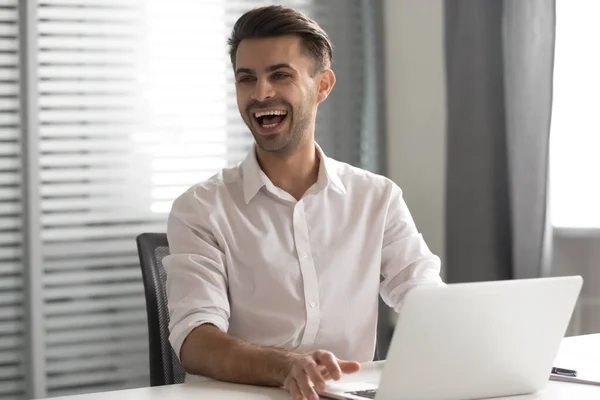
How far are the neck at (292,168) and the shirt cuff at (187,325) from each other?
1.33ft

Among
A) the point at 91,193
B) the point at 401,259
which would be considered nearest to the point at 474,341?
the point at 401,259

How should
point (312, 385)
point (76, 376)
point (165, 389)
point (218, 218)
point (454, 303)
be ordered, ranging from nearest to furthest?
point (454, 303) < point (312, 385) < point (165, 389) < point (218, 218) < point (76, 376)

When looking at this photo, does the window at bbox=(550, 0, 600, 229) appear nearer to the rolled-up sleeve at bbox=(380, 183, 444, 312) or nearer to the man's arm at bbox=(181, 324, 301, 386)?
the rolled-up sleeve at bbox=(380, 183, 444, 312)

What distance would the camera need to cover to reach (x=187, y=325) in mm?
1774

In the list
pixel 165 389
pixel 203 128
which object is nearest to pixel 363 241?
pixel 165 389

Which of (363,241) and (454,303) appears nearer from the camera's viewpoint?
(454,303)

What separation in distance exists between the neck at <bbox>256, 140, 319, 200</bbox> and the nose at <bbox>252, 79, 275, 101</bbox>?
0.14m

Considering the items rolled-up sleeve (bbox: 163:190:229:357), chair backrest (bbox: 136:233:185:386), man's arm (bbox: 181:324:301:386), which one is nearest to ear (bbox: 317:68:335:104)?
rolled-up sleeve (bbox: 163:190:229:357)

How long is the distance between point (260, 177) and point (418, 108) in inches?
62.1

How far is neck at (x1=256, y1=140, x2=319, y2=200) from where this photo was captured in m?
2.09

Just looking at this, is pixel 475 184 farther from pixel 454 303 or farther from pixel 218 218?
pixel 454 303

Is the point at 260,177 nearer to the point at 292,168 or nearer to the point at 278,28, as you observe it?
the point at 292,168

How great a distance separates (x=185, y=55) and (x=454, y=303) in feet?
7.27

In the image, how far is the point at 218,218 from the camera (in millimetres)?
1998
